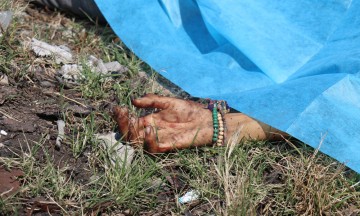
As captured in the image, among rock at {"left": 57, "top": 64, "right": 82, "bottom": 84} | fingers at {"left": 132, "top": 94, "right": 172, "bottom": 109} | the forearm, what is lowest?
rock at {"left": 57, "top": 64, "right": 82, "bottom": 84}

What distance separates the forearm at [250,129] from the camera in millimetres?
2434

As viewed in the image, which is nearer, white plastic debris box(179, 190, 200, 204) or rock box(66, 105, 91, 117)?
white plastic debris box(179, 190, 200, 204)

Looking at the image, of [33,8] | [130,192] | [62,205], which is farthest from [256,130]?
[33,8]

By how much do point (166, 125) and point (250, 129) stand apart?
0.31 metres

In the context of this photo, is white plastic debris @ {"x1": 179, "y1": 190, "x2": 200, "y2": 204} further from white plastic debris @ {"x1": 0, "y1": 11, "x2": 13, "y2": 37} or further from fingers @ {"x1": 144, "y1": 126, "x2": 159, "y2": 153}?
white plastic debris @ {"x1": 0, "y1": 11, "x2": 13, "y2": 37}

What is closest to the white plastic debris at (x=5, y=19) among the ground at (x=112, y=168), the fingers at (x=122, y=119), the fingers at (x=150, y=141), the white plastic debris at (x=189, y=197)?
the ground at (x=112, y=168)

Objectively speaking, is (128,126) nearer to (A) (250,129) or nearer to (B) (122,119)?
(B) (122,119)

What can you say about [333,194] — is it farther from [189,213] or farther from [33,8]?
[33,8]

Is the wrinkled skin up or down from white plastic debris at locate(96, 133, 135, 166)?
up

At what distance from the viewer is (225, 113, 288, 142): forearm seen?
243 cm

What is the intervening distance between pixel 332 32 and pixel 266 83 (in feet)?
1.21

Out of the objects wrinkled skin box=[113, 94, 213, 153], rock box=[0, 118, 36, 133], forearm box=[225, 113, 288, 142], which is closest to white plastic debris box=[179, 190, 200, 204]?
wrinkled skin box=[113, 94, 213, 153]

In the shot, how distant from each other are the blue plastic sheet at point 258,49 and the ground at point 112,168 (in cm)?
17

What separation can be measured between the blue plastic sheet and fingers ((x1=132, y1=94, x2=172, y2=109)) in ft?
1.06
